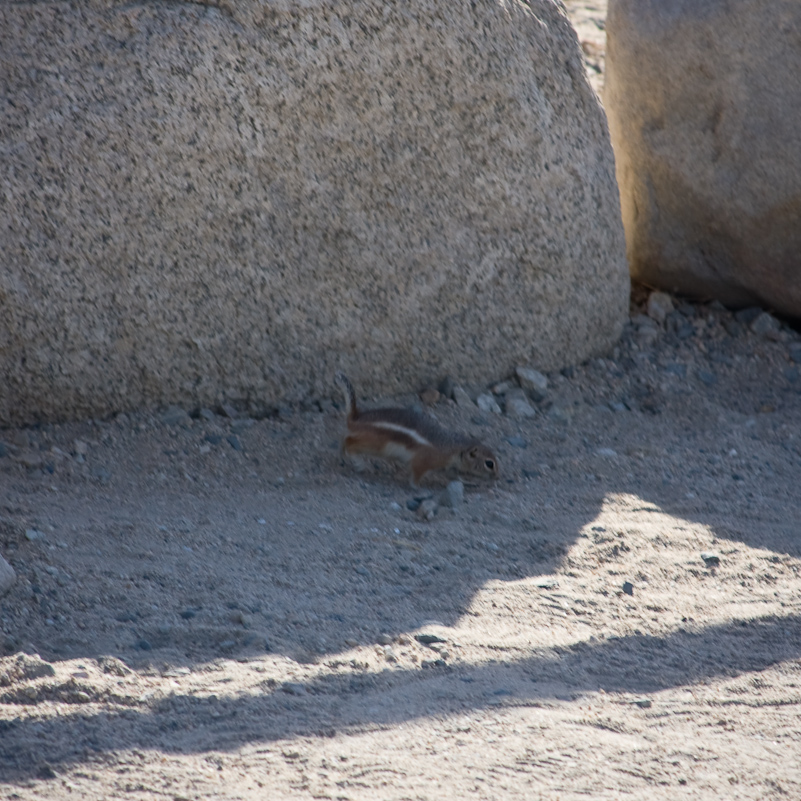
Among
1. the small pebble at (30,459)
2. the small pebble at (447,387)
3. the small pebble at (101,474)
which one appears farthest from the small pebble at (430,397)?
the small pebble at (30,459)

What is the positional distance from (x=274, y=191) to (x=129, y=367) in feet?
3.60

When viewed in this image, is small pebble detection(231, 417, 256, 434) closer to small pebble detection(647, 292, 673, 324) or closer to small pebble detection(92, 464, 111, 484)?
small pebble detection(92, 464, 111, 484)

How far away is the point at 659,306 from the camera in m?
6.59

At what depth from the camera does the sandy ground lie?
2.88 meters

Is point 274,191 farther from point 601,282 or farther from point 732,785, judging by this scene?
point 732,785

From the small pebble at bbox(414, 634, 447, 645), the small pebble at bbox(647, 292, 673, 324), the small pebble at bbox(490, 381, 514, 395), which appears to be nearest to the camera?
the small pebble at bbox(414, 634, 447, 645)

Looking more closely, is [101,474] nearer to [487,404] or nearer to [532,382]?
[487,404]

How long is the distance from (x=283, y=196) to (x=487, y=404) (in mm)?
1590

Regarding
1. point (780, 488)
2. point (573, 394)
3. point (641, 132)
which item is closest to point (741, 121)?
point (641, 132)

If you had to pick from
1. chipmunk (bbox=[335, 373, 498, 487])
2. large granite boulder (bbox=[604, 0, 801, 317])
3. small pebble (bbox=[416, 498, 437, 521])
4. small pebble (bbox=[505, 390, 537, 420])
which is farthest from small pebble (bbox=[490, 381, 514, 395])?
large granite boulder (bbox=[604, 0, 801, 317])

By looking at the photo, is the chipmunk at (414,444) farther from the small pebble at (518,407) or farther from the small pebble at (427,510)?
the small pebble at (518,407)

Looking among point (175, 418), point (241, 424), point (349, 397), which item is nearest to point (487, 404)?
point (349, 397)

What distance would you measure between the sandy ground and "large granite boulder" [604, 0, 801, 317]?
41.9 inches

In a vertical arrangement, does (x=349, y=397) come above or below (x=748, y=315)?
below
